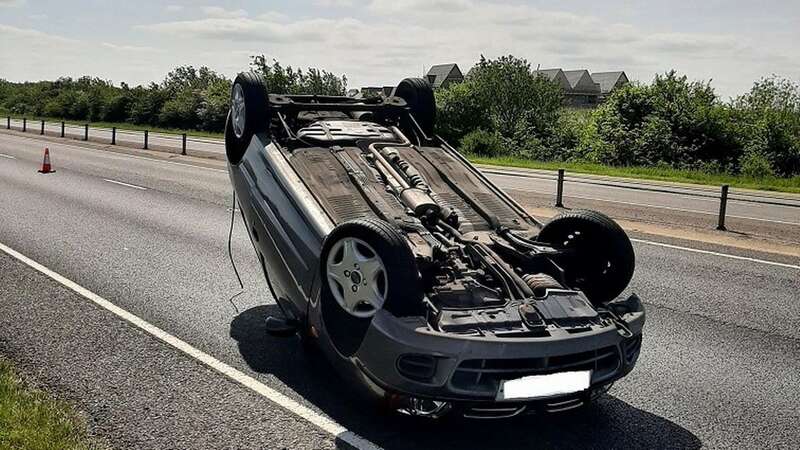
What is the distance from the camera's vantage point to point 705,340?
6.57m

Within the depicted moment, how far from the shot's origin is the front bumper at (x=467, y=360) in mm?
3979

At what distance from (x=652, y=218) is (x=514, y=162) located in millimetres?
16859

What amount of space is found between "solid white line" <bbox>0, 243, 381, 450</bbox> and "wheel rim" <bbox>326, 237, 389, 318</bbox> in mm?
743

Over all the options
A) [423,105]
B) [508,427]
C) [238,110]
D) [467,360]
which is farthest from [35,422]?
[423,105]

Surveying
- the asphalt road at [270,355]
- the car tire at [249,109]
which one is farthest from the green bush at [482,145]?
the car tire at [249,109]

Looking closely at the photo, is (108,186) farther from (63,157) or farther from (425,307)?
(425,307)

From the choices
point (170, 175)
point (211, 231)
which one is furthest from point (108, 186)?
point (211, 231)

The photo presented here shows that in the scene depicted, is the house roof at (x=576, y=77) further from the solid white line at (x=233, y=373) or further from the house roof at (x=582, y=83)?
the solid white line at (x=233, y=373)

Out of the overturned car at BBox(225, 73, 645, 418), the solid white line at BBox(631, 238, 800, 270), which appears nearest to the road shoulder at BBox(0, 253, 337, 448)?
the overturned car at BBox(225, 73, 645, 418)

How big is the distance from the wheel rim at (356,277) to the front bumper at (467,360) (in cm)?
16

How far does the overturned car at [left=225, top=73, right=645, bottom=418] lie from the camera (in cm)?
406

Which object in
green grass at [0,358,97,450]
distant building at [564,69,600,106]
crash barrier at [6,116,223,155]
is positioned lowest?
green grass at [0,358,97,450]

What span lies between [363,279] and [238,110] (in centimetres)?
282

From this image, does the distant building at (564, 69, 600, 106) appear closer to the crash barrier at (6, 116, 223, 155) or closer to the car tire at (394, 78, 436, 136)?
the crash barrier at (6, 116, 223, 155)
